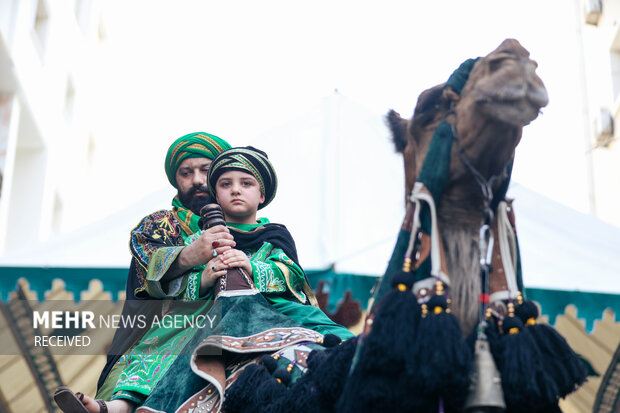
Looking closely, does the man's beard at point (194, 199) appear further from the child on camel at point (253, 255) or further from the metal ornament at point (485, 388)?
the metal ornament at point (485, 388)

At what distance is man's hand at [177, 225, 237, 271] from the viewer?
140 inches

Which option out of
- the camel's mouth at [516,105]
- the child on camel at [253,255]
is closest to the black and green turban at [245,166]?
the child on camel at [253,255]

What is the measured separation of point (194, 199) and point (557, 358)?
2.53 metres

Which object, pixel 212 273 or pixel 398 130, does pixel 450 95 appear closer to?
pixel 398 130

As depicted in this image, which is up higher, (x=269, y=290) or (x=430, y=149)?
(x=430, y=149)

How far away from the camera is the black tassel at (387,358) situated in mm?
2271

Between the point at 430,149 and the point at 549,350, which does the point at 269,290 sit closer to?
the point at 430,149

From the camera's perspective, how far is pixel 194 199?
4.48m

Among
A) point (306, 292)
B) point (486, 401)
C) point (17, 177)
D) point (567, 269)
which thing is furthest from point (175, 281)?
point (17, 177)

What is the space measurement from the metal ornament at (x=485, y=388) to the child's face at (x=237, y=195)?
1840mm

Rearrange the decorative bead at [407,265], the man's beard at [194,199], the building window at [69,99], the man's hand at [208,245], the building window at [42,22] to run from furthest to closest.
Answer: the building window at [69,99] < the building window at [42,22] < the man's beard at [194,199] < the man's hand at [208,245] < the decorative bead at [407,265]

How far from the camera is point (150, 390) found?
342 cm

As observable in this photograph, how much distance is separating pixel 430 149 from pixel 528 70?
37 cm

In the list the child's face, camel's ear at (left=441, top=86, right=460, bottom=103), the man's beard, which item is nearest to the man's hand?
the child's face
